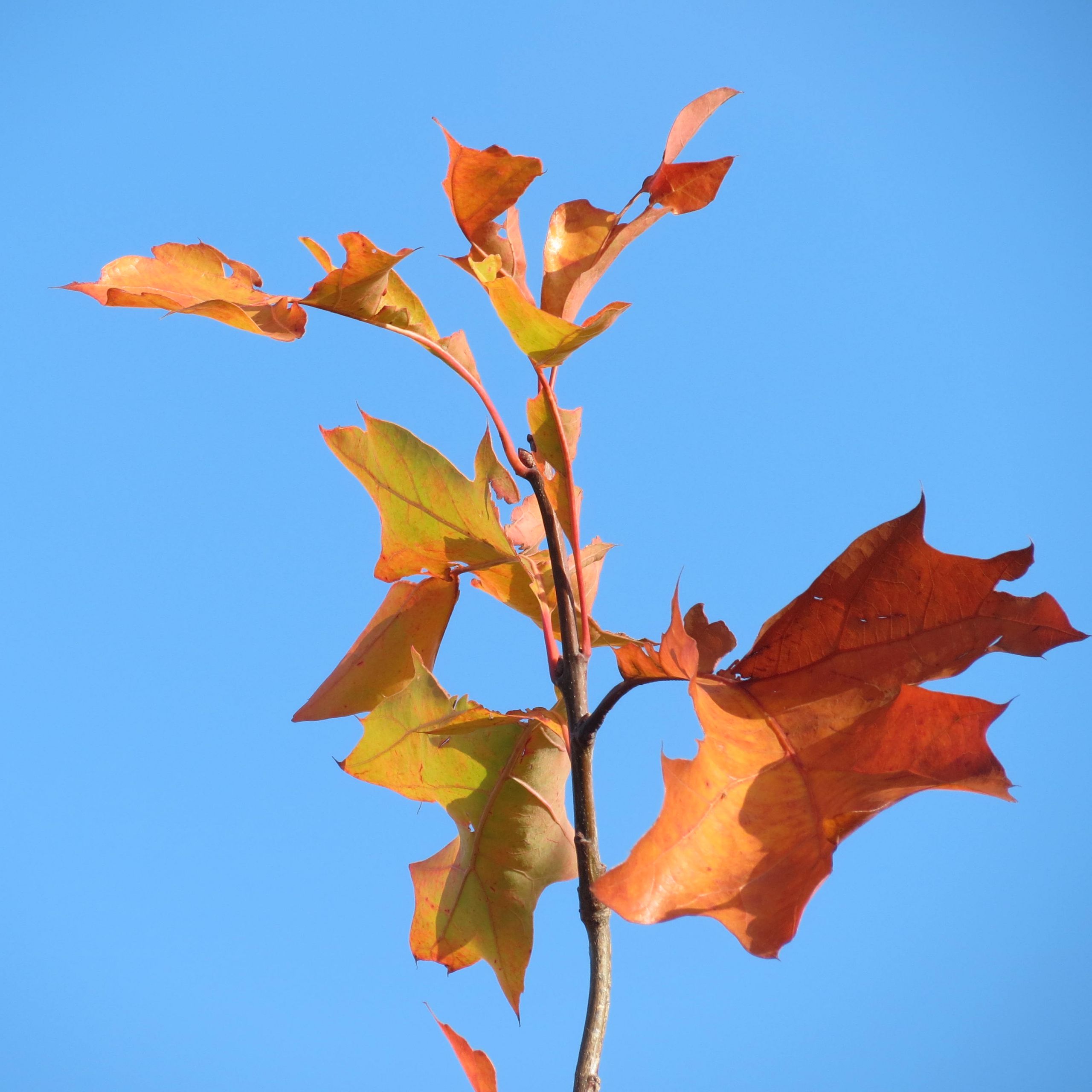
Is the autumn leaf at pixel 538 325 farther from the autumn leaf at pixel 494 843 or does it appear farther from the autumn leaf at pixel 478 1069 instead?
the autumn leaf at pixel 478 1069

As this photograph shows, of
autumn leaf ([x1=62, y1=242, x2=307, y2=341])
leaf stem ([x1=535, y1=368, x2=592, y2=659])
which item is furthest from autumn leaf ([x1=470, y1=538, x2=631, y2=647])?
autumn leaf ([x1=62, y1=242, x2=307, y2=341])

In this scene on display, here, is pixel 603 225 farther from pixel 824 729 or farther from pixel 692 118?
pixel 824 729

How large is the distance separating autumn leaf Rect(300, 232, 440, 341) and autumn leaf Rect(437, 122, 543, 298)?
32mm

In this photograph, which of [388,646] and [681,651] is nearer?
[681,651]

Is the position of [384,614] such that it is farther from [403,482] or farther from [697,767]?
[697,767]

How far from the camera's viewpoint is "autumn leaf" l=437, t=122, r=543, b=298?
1.09ft

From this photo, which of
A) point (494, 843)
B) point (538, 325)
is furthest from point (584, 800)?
point (538, 325)

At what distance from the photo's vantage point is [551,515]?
14.1 inches

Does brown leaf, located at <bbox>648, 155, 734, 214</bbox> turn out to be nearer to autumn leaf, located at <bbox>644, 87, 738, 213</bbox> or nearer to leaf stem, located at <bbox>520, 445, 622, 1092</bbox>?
autumn leaf, located at <bbox>644, 87, 738, 213</bbox>

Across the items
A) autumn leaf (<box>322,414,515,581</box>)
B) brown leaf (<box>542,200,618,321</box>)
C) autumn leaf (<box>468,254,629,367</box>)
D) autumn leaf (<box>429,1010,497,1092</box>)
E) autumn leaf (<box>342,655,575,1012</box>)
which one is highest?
brown leaf (<box>542,200,618,321</box>)

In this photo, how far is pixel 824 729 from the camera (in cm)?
32

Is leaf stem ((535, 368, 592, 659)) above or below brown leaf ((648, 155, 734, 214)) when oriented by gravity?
below

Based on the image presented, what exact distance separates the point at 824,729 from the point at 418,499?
0.16m

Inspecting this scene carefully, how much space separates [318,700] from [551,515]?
121mm
